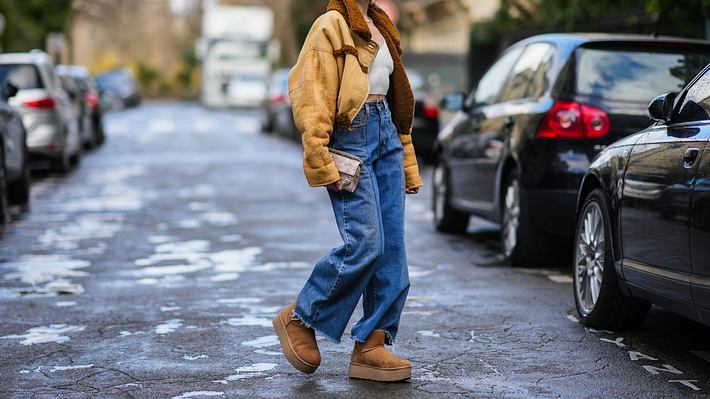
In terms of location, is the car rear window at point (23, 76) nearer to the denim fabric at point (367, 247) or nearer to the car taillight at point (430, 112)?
the car taillight at point (430, 112)

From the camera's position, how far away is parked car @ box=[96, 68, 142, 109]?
6204 cm

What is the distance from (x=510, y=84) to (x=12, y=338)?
15.9 ft

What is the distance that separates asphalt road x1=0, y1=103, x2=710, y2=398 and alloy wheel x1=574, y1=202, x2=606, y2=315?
0.58ft

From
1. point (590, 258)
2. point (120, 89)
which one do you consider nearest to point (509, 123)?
point (590, 258)

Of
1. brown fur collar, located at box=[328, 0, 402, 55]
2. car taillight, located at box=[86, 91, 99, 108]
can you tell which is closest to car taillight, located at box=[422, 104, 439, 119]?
car taillight, located at box=[86, 91, 99, 108]

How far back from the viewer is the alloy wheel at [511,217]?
32.5 feet

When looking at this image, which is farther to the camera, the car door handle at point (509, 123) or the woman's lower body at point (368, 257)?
the car door handle at point (509, 123)

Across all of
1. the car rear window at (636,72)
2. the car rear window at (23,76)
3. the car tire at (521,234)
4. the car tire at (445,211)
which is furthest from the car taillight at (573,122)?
the car rear window at (23,76)

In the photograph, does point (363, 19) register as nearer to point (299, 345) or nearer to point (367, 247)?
point (367, 247)

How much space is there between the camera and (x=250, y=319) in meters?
7.64

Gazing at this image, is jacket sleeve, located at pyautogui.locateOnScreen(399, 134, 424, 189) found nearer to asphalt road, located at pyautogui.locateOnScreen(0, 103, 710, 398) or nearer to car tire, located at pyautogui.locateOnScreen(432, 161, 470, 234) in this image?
asphalt road, located at pyautogui.locateOnScreen(0, 103, 710, 398)

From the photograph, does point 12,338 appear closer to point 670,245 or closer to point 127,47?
point 670,245

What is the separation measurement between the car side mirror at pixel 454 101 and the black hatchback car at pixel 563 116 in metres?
1.15

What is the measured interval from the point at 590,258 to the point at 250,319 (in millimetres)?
1829
